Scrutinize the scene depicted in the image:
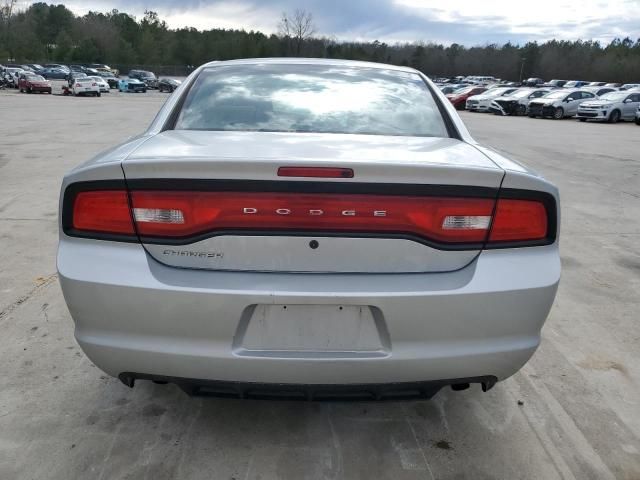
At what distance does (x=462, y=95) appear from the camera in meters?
38.3

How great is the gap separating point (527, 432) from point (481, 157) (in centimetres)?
132

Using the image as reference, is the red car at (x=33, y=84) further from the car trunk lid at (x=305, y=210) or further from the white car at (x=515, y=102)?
the car trunk lid at (x=305, y=210)

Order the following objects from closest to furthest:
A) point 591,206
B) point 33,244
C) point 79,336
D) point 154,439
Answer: point 79,336 < point 154,439 < point 33,244 < point 591,206

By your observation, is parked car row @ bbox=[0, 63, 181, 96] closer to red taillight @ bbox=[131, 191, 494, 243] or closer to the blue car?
the blue car

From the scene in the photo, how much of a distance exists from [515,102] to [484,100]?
2340 millimetres

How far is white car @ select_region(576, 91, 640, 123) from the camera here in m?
26.4

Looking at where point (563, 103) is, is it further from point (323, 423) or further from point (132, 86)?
point (132, 86)

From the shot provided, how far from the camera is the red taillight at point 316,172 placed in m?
1.88

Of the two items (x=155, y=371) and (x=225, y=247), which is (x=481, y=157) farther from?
(x=155, y=371)

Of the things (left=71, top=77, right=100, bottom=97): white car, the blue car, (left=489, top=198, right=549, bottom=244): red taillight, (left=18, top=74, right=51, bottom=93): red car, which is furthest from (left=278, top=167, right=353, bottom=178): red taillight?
the blue car

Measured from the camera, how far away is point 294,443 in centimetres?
238

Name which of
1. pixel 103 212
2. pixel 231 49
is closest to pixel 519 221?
pixel 103 212

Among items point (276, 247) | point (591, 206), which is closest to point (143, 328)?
point (276, 247)

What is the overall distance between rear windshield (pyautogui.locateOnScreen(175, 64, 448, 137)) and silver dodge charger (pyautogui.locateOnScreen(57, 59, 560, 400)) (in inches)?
25.7
